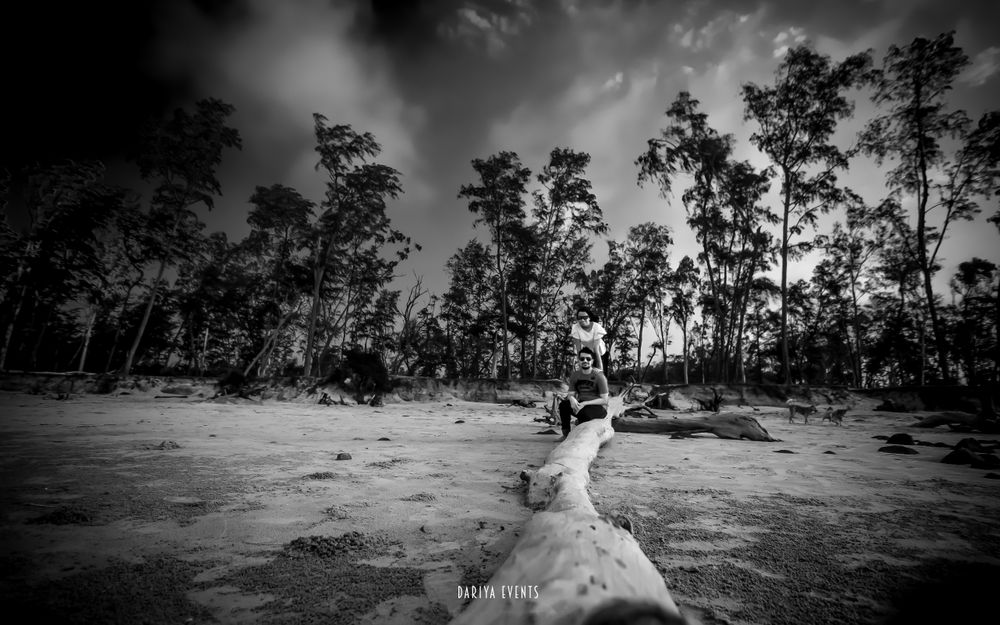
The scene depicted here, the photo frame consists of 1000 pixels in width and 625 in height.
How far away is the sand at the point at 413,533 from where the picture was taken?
1156 mm

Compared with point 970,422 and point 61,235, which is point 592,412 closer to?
point 970,422

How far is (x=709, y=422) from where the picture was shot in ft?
18.0

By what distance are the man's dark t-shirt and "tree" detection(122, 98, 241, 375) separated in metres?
18.7

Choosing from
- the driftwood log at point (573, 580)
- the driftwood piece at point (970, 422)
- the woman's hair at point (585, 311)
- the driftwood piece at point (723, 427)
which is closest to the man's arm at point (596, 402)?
the woman's hair at point (585, 311)

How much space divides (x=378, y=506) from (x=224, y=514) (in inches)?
31.0

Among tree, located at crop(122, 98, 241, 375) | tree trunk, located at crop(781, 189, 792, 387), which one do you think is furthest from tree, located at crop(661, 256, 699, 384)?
tree, located at crop(122, 98, 241, 375)

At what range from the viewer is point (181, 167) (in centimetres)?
1559

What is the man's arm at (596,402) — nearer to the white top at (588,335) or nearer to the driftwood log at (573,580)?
the white top at (588,335)

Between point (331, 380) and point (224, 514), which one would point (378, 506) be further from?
point (331, 380)

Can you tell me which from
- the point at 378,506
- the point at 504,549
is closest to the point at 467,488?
the point at 378,506

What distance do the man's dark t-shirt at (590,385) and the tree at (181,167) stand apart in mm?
18698

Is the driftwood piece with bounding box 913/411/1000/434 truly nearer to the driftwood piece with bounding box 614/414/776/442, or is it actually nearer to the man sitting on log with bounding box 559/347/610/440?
the driftwood piece with bounding box 614/414/776/442

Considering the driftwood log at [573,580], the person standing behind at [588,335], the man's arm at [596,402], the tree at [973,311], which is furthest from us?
the tree at [973,311]

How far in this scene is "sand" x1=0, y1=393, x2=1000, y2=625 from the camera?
116 cm
